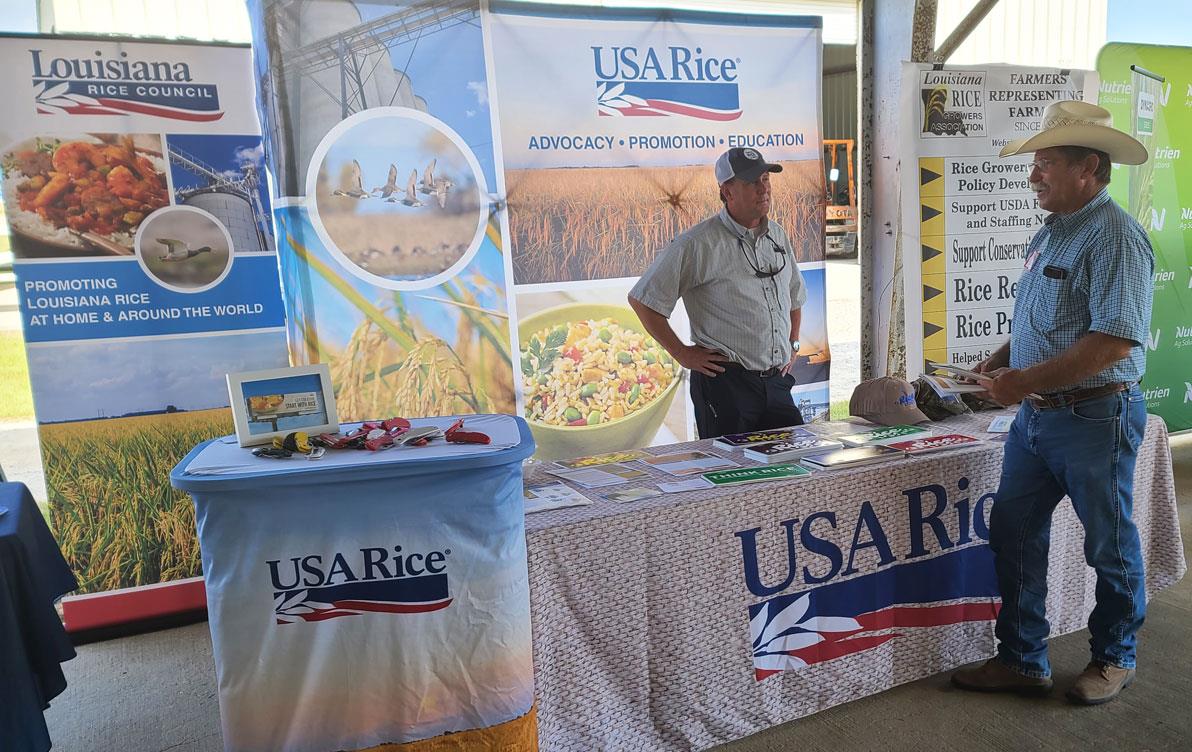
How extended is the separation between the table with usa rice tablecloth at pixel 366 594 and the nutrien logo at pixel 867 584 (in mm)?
718

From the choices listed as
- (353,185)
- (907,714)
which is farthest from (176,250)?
(907,714)

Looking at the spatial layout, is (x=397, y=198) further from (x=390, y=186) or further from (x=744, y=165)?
(x=744, y=165)

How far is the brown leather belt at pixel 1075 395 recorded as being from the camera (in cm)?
213

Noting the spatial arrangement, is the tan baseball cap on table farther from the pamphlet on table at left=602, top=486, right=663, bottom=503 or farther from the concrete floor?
the pamphlet on table at left=602, top=486, right=663, bottom=503

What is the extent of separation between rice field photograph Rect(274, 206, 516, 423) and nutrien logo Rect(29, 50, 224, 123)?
0.49 m

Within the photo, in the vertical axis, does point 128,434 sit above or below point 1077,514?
above

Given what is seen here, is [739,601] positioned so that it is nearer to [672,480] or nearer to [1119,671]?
[672,480]

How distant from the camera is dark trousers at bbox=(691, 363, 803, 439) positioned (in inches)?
117

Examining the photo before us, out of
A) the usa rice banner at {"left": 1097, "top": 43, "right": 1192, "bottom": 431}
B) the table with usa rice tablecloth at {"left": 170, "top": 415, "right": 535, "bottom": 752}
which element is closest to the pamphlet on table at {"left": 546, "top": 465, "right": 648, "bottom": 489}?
the table with usa rice tablecloth at {"left": 170, "top": 415, "right": 535, "bottom": 752}

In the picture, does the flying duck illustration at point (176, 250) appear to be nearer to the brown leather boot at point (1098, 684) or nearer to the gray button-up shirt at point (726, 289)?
the gray button-up shirt at point (726, 289)

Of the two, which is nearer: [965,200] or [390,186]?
[390,186]

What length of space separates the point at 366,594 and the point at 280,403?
472 mm

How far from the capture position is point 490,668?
5.78 ft

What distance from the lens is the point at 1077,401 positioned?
215 cm
